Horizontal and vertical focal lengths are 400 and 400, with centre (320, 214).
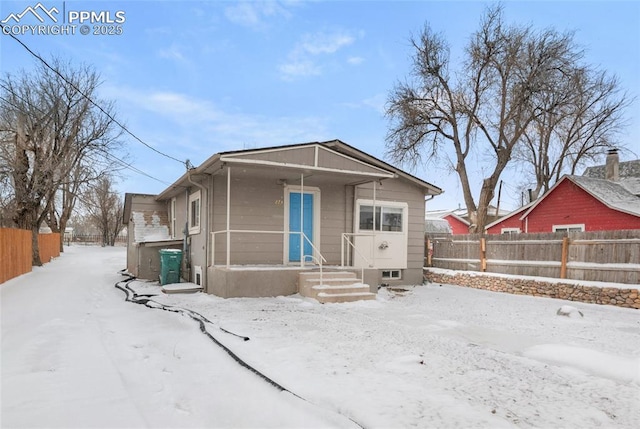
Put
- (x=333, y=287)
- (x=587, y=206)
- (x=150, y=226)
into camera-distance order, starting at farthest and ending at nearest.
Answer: (x=587, y=206) < (x=150, y=226) < (x=333, y=287)

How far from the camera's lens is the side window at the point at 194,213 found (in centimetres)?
1070

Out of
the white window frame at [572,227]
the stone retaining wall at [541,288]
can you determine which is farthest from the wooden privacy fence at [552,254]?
the white window frame at [572,227]

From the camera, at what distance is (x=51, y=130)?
1750 centimetres

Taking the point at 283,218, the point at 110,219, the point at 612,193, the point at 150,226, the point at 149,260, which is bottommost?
the point at 149,260

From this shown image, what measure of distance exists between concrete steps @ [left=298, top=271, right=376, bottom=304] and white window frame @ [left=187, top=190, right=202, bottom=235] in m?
3.26

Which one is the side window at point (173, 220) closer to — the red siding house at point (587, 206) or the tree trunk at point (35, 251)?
the tree trunk at point (35, 251)

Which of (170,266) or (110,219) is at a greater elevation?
(110,219)

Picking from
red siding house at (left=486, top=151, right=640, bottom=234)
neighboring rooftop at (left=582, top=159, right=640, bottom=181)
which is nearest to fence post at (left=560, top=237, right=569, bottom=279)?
red siding house at (left=486, top=151, right=640, bottom=234)

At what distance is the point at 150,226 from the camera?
1419 centimetres

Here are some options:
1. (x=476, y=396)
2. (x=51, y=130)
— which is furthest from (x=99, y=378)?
(x=51, y=130)

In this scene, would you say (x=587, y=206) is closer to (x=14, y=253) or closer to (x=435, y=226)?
(x=435, y=226)

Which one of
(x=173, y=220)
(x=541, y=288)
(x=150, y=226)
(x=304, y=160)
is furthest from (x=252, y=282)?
(x=541, y=288)

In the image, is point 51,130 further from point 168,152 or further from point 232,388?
point 232,388

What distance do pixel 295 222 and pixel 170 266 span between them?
3515 millimetres
